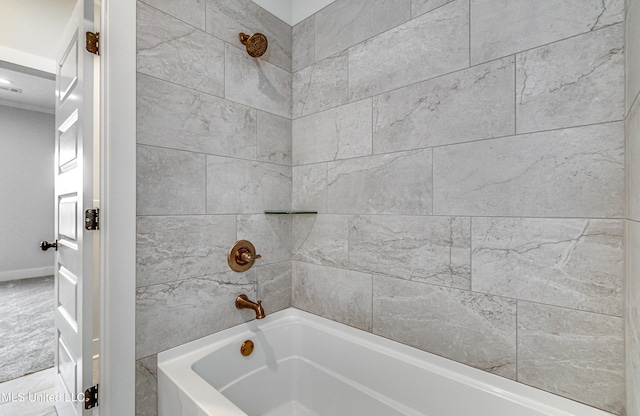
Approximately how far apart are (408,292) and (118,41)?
157cm

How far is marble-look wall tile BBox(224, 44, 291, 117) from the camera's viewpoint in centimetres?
150

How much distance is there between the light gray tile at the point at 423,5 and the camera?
4.05 feet

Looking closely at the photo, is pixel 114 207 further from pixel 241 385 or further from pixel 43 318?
pixel 43 318

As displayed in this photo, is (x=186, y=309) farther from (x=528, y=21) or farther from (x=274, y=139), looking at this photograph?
(x=528, y=21)

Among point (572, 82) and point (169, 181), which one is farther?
point (169, 181)

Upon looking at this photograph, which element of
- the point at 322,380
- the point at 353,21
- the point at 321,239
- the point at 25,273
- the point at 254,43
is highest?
the point at 353,21

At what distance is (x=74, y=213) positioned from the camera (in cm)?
133

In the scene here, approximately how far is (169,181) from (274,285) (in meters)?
0.82

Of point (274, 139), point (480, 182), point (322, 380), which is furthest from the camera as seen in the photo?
point (274, 139)

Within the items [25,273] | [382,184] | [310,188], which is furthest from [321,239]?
[25,273]

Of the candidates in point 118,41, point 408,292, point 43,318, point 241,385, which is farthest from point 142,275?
point 43,318

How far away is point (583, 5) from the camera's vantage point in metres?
0.93

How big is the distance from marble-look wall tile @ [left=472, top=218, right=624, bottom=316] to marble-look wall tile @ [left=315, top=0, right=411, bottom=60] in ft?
3.38

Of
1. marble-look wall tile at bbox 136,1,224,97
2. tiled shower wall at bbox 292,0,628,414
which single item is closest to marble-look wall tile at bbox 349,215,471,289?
tiled shower wall at bbox 292,0,628,414
